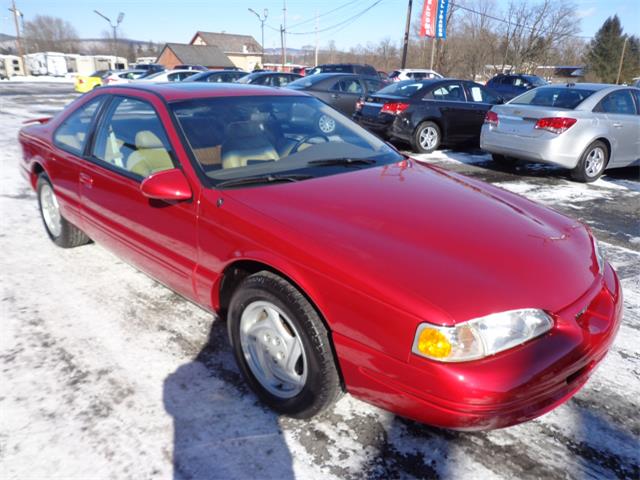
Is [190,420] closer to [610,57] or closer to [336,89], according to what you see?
[336,89]

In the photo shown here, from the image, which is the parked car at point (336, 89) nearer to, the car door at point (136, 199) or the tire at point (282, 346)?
the car door at point (136, 199)

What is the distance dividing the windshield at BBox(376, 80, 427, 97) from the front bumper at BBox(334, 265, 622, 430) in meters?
8.04

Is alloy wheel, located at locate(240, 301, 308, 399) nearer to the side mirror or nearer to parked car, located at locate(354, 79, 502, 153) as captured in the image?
the side mirror

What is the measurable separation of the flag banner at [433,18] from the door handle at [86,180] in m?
29.2

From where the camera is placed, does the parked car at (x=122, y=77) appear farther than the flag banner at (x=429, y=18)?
No

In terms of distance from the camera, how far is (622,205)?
621 cm

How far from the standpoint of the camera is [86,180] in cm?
344

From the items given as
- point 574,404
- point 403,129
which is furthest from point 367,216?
point 403,129

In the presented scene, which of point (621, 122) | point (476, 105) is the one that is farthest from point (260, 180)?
point (476, 105)

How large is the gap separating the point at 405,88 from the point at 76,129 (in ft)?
23.8

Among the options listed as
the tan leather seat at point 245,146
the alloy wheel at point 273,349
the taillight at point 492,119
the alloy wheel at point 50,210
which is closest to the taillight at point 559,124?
the taillight at point 492,119

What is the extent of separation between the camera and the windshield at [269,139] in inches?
107

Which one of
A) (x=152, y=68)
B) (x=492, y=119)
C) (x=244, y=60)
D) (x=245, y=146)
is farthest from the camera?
(x=244, y=60)

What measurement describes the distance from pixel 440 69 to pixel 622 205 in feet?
134
